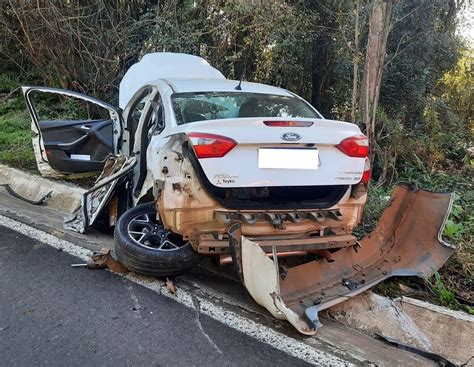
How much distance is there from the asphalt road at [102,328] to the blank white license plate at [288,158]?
1.11 m

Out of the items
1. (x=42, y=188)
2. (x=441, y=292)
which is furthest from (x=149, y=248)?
(x=42, y=188)

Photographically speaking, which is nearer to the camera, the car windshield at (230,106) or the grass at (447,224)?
the grass at (447,224)

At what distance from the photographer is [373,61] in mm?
5973

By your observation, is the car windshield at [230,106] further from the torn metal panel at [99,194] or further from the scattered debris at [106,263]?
the scattered debris at [106,263]

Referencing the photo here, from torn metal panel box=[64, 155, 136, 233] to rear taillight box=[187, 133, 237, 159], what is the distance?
1.39 meters

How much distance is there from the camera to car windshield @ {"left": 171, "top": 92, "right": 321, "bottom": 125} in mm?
3762

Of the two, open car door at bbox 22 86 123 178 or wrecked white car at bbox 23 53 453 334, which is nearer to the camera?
wrecked white car at bbox 23 53 453 334

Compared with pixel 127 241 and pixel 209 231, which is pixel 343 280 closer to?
pixel 209 231

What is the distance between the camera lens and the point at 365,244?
3.70m

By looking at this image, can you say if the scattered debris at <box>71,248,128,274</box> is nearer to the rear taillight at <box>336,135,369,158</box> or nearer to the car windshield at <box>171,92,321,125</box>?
the car windshield at <box>171,92,321,125</box>

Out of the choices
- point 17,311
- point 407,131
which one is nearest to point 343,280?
point 17,311

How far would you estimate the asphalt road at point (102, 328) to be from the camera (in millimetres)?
2559

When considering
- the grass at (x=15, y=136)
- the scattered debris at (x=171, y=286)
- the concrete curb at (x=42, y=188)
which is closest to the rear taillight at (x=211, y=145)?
the scattered debris at (x=171, y=286)

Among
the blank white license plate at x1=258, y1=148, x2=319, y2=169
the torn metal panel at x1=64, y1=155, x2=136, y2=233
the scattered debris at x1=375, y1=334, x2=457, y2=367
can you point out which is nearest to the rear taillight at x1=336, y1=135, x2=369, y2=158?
the blank white license plate at x1=258, y1=148, x2=319, y2=169
